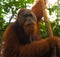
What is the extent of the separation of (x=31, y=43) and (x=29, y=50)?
110mm

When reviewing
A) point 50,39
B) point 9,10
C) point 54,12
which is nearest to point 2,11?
point 9,10

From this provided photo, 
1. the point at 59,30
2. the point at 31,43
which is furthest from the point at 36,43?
the point at 59,30

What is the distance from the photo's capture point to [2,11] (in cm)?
620

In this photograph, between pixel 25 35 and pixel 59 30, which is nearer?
pixel 25 35

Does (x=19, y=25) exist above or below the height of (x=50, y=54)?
above

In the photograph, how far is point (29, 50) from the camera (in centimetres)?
528

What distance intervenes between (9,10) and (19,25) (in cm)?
85

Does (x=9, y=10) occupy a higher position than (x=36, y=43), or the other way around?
(x=9, y=10)

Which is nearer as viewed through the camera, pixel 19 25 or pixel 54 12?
pixel 19 25

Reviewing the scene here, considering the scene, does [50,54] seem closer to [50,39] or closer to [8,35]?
[50,39]

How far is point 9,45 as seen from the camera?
5.32 m

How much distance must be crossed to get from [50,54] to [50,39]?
21 centimetres

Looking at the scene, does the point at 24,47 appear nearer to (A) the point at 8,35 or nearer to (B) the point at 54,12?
(A) the point at 8,35

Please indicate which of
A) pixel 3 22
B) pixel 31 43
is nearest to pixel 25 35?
pixel 31 43
